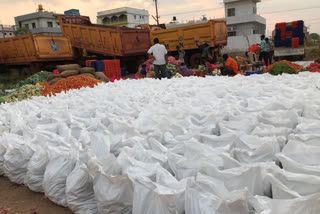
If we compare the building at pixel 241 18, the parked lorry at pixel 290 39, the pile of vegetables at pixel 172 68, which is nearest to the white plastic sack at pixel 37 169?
the pile of vegetables at pixel 172 68

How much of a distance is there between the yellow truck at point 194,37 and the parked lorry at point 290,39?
2819 millimetres

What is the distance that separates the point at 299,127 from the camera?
81.4 inches

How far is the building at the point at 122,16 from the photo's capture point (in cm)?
3625

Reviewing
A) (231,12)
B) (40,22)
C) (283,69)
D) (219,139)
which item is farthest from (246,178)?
(40,22)

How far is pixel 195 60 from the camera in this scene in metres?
12.8

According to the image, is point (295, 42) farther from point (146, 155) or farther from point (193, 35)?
point (146, 155)

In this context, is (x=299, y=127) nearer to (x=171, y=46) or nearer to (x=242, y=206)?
(x=242, y=206)

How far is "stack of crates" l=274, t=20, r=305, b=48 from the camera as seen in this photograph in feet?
41.6

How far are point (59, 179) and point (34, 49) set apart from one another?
34.9 feet

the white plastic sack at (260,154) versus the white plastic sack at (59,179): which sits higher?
the white plastic sack at (260,154)

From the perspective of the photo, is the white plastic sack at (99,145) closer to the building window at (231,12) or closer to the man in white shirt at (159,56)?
the man in white shirt at (159,56)

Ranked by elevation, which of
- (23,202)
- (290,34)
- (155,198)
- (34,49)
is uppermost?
(34,49)

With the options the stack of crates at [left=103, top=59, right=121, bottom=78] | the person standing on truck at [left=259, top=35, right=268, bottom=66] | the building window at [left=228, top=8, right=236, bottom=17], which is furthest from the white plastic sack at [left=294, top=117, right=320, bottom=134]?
the building window at [left=228, top=8, right=236, bottom=17]

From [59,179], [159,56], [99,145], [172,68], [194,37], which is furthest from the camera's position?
[194,37]
